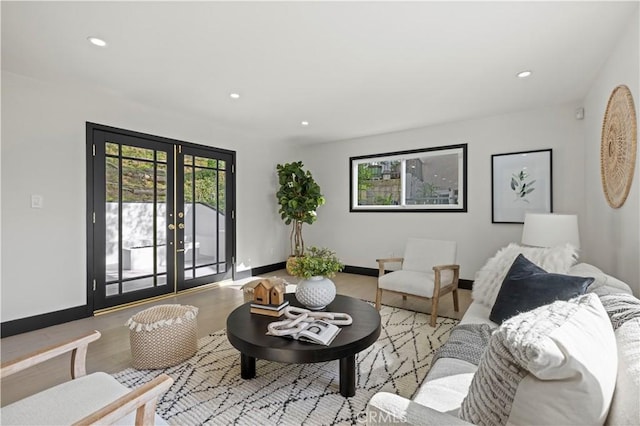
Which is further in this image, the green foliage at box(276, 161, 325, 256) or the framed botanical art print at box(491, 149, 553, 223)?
the green foliage at box(276, 161, 325, 256)

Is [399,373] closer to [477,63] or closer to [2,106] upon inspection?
[477,63]

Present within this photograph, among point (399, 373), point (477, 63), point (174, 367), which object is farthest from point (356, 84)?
point (174, 367)

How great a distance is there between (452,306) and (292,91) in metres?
3.11

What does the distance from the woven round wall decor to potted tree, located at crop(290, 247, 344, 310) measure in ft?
6.97

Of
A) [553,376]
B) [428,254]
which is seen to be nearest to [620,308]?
[553,376]

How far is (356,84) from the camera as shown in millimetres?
3154

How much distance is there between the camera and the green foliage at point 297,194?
17.6 feet

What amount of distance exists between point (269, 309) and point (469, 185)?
3.60 meters

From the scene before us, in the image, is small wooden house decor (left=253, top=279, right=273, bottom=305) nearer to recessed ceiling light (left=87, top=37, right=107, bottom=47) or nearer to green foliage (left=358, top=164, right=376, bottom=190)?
recessed ceiling light (left=87, top=37, right=107, bottom=47)

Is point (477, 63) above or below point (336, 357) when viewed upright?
above

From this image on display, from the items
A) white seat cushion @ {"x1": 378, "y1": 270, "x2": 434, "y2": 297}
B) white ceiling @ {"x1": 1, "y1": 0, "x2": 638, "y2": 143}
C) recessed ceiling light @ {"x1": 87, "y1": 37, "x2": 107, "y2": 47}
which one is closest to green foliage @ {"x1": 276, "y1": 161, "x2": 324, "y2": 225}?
white ceiling @ {"x1": 1, "y1": 0, "x2": 638, "y2": 143}

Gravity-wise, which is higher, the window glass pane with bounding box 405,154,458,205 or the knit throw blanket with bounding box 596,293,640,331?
the window glass pane with bounding box 405,154,458,205

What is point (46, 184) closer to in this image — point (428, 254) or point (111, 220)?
point (111, 220)

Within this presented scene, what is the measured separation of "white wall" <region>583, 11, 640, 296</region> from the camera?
200 cm
